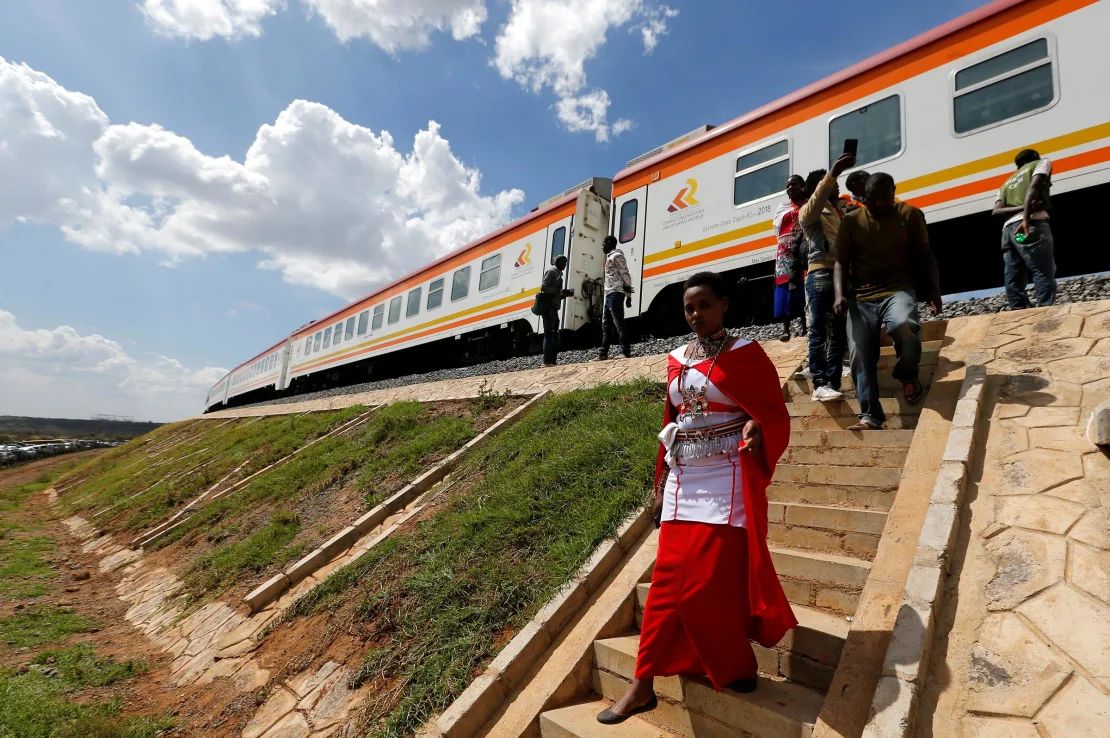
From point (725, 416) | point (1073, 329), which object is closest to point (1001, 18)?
point (1073, 329)

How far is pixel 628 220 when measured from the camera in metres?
9.02

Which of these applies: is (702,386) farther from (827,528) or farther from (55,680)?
(55,680)

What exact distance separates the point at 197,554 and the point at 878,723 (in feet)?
22.4

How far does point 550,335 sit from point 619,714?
652 cm

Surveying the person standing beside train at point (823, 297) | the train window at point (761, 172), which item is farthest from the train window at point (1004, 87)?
the person standing beside train at point (823, 297)

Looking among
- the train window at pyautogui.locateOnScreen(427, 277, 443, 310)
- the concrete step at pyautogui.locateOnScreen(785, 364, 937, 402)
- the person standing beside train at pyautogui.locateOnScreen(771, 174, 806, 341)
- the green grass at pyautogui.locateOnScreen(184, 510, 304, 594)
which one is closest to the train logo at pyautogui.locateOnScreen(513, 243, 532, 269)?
the train window at pyautogui.locateOnScreen(427, 277, 443, 310)

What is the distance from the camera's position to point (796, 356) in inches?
197

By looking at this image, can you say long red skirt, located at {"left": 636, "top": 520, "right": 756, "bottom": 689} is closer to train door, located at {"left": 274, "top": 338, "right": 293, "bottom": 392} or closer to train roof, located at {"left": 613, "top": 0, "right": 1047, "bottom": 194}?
train roof, located at {"left": 613, "top": 0, "right": 1047, "bottom": 194}

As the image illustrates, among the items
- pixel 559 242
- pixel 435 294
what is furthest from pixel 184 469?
pixel 559 242

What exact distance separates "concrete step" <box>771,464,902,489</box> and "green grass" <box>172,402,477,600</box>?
3508 mm

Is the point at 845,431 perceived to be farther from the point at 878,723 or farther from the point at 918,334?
the point at 878,723

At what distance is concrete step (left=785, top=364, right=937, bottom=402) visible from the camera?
3900 millimetres

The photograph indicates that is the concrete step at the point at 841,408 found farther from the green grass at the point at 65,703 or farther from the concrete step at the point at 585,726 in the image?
the green grass at the point at 65,703

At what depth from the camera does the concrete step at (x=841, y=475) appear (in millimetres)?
3037
